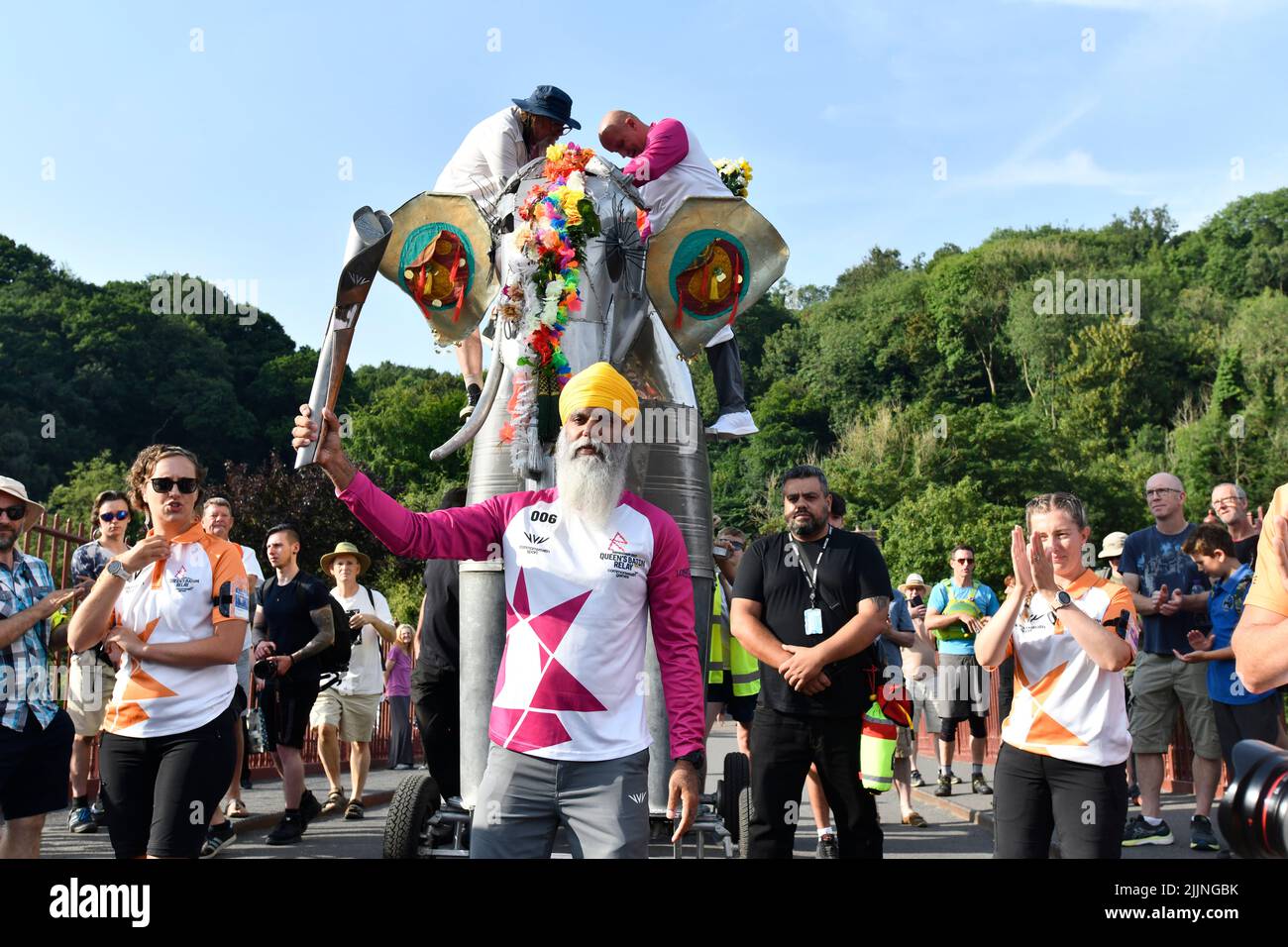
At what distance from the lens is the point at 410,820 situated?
6.00 metres

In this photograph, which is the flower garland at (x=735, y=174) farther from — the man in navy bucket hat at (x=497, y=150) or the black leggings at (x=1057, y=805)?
the black leggings at (x=1057, y=805)

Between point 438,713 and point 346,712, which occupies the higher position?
point 438,713

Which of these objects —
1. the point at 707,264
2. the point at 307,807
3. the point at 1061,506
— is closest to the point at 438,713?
the point at 307,807

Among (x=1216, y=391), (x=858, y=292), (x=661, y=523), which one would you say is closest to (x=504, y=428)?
(x=661, y=523)

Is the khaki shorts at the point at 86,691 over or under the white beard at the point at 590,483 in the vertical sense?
under

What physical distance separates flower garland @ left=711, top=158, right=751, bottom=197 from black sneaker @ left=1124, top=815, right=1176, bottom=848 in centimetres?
502

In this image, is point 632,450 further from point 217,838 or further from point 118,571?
point 217,838

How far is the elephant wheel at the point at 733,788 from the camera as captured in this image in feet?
22.4

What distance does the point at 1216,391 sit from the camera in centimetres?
6047

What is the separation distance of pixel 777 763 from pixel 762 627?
25.6 inches

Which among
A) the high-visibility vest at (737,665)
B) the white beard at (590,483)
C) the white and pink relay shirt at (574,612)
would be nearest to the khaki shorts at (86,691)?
the high-visibility vest at (737,665)

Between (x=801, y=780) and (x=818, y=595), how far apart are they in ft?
2.84

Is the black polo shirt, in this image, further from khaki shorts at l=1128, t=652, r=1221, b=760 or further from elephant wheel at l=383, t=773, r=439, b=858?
khaki shorts at l=1128, t=652, r=1221, b=760

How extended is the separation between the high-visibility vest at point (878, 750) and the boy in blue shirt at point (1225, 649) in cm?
212
